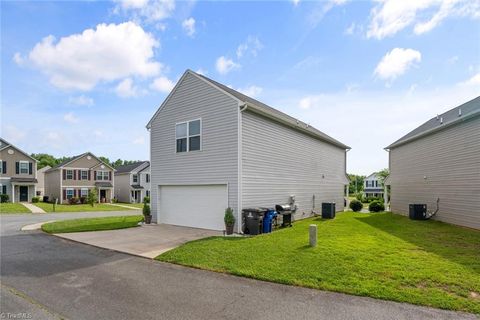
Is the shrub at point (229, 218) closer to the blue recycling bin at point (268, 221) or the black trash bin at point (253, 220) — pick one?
the black trash bin at point (253, 220)

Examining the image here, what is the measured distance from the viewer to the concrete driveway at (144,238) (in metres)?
8.45

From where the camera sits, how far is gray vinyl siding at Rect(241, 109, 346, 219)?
450 inches

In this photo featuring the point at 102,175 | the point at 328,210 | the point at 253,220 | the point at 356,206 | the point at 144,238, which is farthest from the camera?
the point at 102,175

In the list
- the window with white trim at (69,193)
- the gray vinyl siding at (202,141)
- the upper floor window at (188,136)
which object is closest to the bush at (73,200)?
the window with white trim at (69,193)

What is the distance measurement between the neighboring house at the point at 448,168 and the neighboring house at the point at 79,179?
3847cm

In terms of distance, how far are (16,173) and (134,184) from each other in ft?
47.9

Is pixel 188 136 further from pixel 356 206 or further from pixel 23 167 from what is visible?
pixel 23 167

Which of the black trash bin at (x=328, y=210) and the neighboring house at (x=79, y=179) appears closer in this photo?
the black trash bin at (x=328, y=210)

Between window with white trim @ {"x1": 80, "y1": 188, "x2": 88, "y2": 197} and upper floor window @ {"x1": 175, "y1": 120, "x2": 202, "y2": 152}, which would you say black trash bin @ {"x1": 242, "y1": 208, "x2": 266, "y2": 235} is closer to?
upper floor window @ {"x1": 175, "y1": 120, "x2": 202, "y2": 152}

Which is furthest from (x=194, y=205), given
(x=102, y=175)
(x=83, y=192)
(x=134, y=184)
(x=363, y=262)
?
(x=102, y=175)

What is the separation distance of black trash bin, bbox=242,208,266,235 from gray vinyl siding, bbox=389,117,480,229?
29.5 feet

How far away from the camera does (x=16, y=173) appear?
34.6 metres

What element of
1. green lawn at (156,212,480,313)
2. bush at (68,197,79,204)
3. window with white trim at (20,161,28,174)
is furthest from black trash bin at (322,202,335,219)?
window with white trim at (20,161,28,174)

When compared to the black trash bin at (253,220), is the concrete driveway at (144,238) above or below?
below
